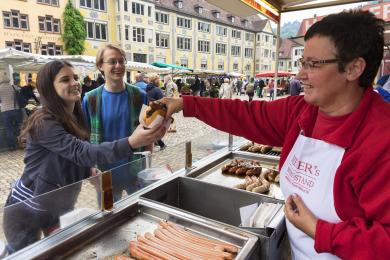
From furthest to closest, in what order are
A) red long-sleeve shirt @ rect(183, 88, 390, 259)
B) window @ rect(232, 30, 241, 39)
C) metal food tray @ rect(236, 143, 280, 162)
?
window @ rect(232, 30, 241, 39) < metal food tray @ rect(236, 143, 280, 162) < red long-sleeve shirt @ rect(183, 88, 390, 259)

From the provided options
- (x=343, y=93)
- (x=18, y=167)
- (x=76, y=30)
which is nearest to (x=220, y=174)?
Result: (x=343, y=93)

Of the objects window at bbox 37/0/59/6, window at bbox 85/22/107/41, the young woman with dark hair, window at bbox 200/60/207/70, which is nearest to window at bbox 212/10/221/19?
window at bbox 200/60/207/70

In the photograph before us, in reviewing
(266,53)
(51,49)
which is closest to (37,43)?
(51,49)

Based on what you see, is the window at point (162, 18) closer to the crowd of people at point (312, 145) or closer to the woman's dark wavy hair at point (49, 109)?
the woman's dark wavy hair at point (49, 109)

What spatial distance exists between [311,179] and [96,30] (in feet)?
103

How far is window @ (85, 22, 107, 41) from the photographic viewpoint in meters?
28.6

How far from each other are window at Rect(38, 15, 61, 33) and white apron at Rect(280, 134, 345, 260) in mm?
28735

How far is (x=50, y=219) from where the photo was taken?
161cm

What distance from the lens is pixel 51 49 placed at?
26.4 meters

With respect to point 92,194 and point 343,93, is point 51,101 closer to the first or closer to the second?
point 92,194

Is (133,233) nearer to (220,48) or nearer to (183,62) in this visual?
(183,62)

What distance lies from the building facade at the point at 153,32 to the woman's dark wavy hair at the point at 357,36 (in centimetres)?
2741

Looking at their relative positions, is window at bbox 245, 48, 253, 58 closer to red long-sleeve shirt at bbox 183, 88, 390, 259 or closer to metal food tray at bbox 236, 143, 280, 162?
metal food tray at bbox 236, 143, 280, 162

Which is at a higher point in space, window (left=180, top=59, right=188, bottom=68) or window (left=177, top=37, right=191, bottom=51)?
window (left=177, top=37, right=191, bottom=51)
